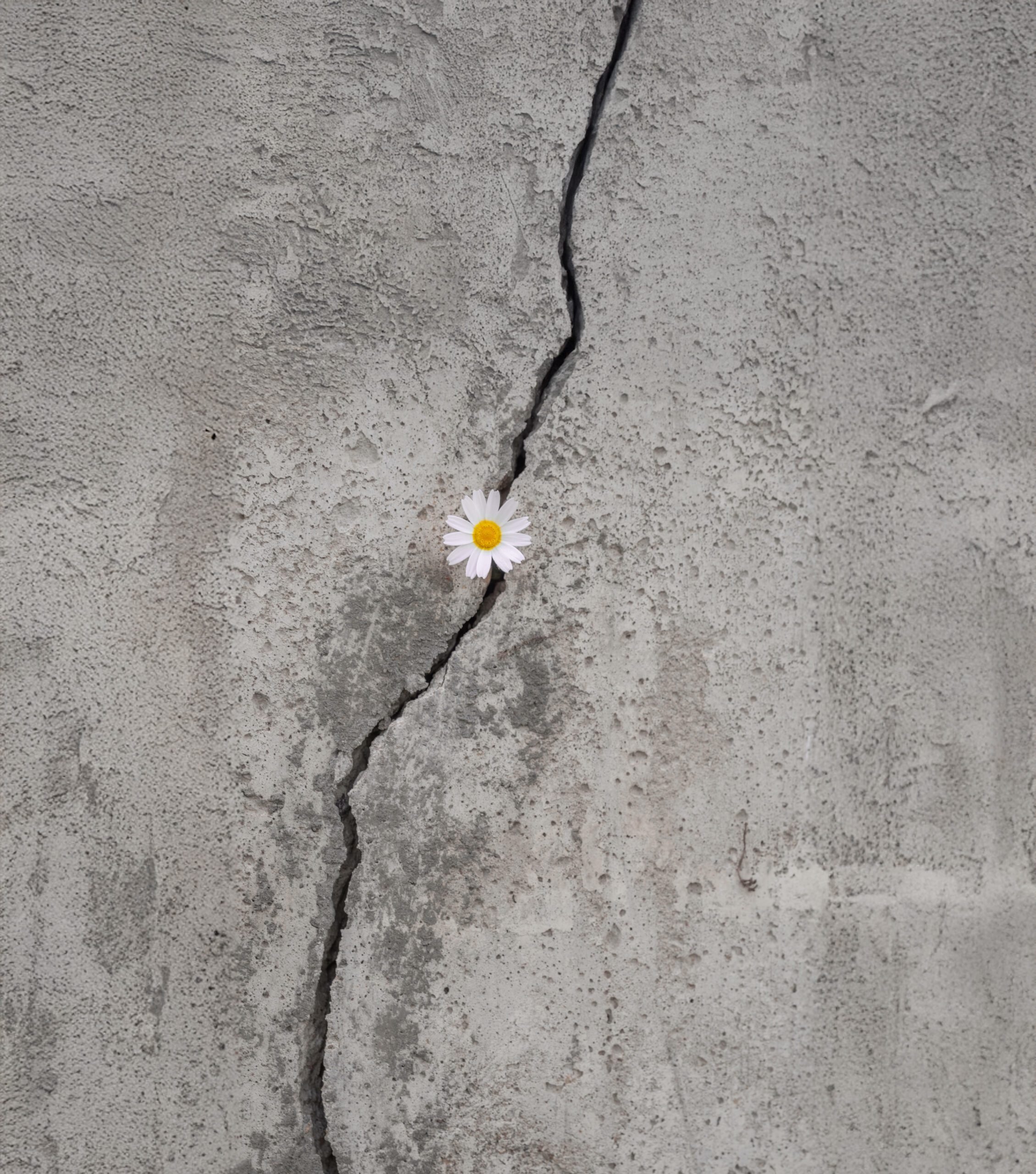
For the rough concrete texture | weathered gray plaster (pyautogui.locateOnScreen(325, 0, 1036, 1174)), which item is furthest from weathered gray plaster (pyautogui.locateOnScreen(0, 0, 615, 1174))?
weathered gray plaster (pyautogui.locateOnScreen(325, 0, 1036, 1174))

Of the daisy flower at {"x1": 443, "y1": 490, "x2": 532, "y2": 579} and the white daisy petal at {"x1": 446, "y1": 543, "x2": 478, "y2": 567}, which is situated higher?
the daisy flower at {"x1": 443, "y1": 490, "x2": 532, "y2": 579}

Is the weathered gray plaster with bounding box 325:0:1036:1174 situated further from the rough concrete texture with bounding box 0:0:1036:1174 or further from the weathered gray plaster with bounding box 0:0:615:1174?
the weathered gray plaster with bounding box 0:0:615:1174

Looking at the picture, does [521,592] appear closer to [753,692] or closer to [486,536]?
[486,536]

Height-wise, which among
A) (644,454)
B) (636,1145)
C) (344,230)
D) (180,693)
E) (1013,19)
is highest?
(1013,19)

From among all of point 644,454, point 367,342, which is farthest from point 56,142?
point 644,454

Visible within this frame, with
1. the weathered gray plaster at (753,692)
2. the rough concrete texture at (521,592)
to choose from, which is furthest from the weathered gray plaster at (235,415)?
the weathered gray plaster at (753,692)

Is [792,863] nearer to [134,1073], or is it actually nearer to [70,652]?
[134,1073]

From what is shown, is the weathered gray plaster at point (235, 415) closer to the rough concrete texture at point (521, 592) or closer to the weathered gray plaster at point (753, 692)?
the rough concrete texture at point (521, 592)
